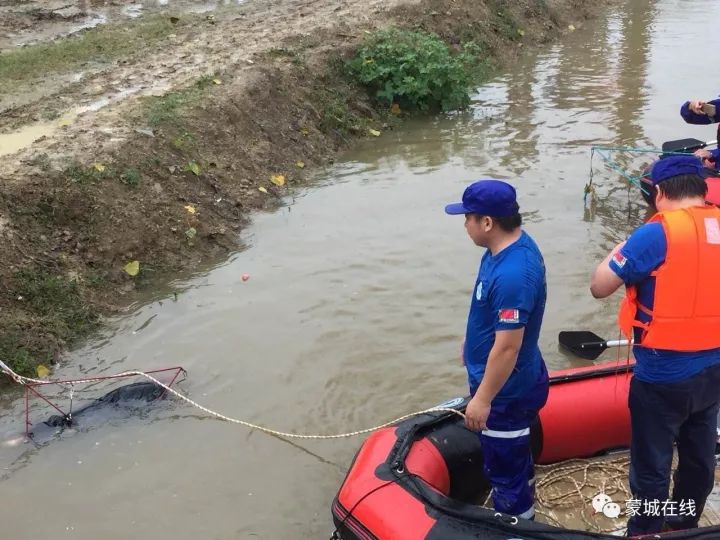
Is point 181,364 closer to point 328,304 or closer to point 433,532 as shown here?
point 328,304

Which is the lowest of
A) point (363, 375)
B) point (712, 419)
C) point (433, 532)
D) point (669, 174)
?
point (363, 375)

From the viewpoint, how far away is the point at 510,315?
9.43ft

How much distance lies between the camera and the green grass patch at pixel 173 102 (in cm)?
797

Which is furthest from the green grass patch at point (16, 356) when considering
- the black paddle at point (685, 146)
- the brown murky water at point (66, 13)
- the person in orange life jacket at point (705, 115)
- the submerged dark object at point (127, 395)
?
the brown murky water at point (66, 13)

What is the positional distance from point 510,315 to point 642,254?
0.60m

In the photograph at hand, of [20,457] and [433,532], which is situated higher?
[433,532]

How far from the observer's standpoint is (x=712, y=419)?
10.3 feet

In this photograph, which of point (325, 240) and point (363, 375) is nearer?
point (363, 375)

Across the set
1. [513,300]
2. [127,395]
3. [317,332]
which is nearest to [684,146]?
[317,332]

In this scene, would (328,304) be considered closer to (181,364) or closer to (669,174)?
(181,364)

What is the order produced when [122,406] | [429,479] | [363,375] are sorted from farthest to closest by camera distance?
[363,375], [122,406], [429,479]

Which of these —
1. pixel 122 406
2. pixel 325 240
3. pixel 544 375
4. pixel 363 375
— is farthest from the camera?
pixel 325 240

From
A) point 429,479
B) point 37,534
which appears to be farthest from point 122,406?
point 429,479

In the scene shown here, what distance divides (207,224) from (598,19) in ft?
47.3
